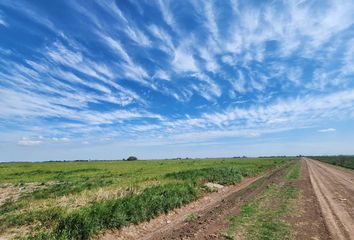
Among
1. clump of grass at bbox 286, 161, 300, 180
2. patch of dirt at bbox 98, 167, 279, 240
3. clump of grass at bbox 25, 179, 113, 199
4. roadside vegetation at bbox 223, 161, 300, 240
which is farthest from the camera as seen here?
clump of grass at bbox 286, 161, 300, 180

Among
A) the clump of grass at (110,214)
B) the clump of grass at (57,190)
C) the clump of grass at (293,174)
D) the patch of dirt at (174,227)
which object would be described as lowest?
the patch of dirt at (174,227)

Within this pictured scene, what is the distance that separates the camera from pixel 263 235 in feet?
30.4

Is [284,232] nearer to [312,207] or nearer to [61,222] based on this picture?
[312,207]

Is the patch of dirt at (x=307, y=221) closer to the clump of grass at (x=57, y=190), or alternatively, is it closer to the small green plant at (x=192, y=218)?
the small green plant at (x=192, y=218)

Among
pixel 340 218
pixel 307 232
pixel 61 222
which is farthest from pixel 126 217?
pixel 340 218

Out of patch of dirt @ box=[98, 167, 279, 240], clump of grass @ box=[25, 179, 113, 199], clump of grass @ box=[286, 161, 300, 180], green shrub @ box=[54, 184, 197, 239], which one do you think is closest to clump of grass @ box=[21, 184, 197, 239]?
green shrub @ box=[54, 184, 197, 239]

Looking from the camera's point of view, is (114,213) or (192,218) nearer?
(114,213)

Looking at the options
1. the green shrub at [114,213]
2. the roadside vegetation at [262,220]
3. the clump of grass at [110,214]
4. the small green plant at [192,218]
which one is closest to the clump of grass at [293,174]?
the roadside vegetation at [262,220]

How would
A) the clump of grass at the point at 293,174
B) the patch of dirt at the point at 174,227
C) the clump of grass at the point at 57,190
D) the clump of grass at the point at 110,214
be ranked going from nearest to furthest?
the clump of grass at the point at 110,214 → the patch of dirt at the point at 174,227 → the clump of grass at the point at 57,190 → the clump of grass at the point at 293,174

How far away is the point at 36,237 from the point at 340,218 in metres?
12.2

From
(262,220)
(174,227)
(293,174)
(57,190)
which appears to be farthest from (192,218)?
(293,174)

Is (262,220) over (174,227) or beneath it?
over

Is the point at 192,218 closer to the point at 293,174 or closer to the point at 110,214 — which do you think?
the point at 110,214

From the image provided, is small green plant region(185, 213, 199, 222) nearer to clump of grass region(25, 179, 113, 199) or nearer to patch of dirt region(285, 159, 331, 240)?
patch of dirt region(285, 159, 331, 240)
